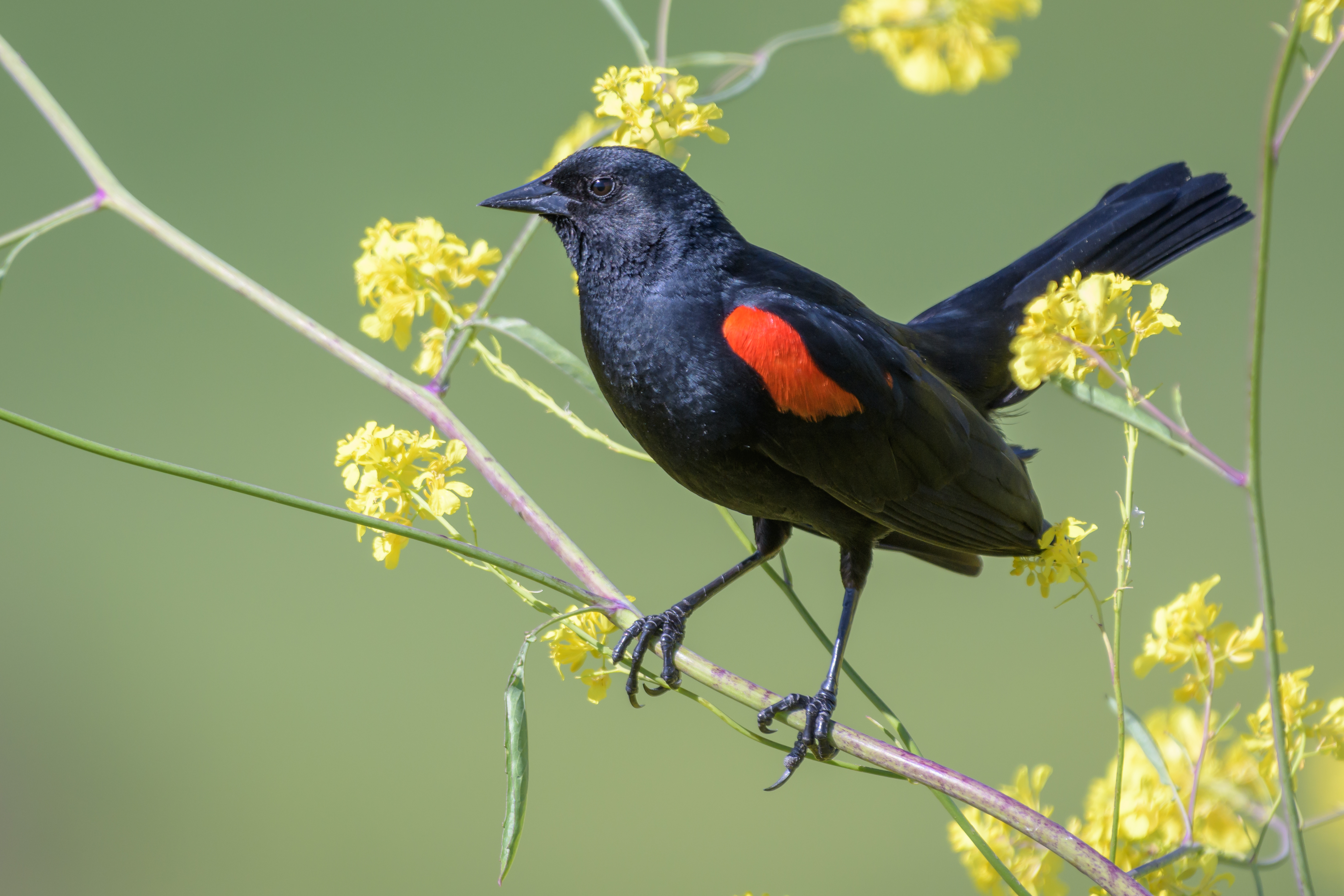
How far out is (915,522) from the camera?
833mm

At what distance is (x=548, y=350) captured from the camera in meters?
0.70

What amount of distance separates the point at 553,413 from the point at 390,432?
0.15 metres

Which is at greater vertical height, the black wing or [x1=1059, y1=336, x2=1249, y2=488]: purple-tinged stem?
the black wing

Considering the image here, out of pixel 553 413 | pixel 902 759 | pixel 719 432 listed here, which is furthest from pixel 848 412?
pixel 902 759

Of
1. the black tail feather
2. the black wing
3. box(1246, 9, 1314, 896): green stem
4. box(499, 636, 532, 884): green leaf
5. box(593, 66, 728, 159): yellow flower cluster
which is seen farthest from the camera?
A: the black tail feather

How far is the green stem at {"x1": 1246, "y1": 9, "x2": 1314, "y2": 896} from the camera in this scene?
1.01ft

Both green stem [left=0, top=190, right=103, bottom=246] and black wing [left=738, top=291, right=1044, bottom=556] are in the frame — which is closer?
green stem [left=0, top=190, right=103, bottom=246]

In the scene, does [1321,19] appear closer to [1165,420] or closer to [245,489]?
[1165,420]

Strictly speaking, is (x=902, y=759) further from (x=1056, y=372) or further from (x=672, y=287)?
(x=672, y=287)

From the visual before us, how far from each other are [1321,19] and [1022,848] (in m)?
0.46

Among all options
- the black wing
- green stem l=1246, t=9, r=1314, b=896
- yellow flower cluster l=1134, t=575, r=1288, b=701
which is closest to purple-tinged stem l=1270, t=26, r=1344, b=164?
green stem l=1246, t=9, r=1314, b=896

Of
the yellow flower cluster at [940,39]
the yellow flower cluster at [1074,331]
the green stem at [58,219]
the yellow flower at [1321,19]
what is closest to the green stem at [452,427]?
the green stem at [58,219]

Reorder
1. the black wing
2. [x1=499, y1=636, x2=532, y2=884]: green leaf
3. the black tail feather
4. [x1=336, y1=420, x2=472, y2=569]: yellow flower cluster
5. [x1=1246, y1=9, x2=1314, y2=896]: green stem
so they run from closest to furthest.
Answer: [x1=1246, y1=9, x2=1314, y2=896]: green stem < [x1=499, y1=636, x2=532, y2=884]: green leaf < [x1=336, y1=420, x2=472, y2=569]: yellow flower cluster < the black wing < the black tail feather

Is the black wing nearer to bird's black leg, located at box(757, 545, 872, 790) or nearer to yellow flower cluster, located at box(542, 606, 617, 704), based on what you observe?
bird's black leg, located at box(757, 545, 872, 790)
